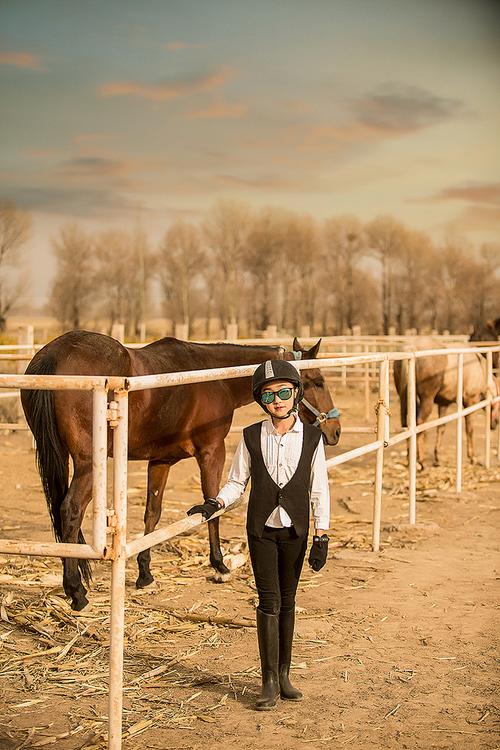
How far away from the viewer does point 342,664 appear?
3762mm

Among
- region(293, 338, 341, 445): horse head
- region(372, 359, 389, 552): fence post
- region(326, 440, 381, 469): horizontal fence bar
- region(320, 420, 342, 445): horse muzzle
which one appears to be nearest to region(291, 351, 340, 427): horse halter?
region(293, 338, 341, 445): horse head

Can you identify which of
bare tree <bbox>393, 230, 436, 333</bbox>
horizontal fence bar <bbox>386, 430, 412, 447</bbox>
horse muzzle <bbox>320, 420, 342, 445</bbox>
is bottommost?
horizontal fence bar <bbox>386, 430, 412, 447</bbox>

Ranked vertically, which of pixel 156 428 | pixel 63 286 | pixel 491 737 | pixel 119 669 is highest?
pixel 63 286

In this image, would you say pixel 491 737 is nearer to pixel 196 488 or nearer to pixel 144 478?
pixel 196 488

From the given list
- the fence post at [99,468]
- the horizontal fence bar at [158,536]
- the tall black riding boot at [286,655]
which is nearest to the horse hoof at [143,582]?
the horizontal fence bar at [158,536]

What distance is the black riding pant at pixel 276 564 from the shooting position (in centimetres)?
324

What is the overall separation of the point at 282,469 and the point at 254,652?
1.16 metres

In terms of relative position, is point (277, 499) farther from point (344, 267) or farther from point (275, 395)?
point (344, 267)

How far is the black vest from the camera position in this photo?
322cm

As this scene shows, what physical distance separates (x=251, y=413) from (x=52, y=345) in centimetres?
1154

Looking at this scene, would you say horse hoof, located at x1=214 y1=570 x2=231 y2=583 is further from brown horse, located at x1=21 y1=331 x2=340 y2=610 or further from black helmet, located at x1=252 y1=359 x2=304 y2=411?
black helmet, located at x1=252 y1=359 x2=304 y2=411

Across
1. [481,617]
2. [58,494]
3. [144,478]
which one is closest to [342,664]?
[481,617]

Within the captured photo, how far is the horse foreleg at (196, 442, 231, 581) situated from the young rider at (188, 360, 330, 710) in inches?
76.3

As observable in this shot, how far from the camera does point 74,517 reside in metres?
4.11
